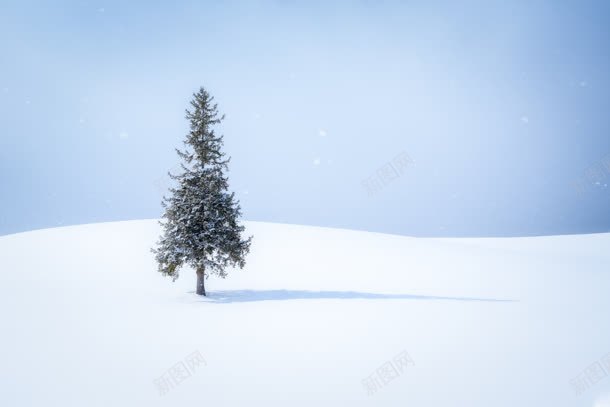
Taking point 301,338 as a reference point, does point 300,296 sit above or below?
above

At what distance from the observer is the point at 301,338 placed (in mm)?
12133

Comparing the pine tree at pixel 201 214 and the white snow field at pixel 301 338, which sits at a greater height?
the pine tree at pixel 201 214

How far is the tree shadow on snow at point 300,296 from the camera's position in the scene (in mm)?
19453

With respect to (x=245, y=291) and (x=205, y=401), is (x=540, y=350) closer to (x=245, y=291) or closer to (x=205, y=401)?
(x=205, y=401)

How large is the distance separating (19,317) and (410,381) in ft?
44.8

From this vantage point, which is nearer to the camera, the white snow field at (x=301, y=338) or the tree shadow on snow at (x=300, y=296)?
the white snow field at (x=301, y=338)

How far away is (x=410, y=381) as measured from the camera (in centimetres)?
923

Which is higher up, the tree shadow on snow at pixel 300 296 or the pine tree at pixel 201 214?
the pine tree at pixel 201 214

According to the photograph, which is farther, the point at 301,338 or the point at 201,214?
the point at 201,214

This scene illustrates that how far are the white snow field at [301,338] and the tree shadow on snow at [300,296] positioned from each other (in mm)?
105

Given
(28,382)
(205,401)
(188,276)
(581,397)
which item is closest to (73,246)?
(188,276)

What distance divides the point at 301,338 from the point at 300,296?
314 inches

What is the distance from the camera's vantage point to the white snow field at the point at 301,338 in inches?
340

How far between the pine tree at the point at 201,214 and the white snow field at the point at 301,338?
2008mm
